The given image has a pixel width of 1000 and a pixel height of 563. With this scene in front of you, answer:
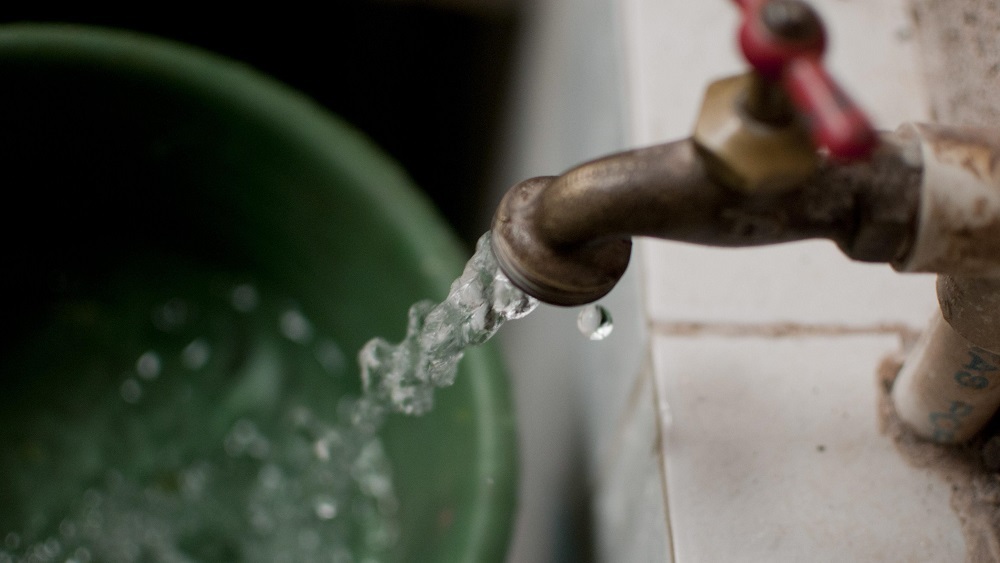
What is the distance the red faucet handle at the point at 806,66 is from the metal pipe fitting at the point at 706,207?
3 centimetres

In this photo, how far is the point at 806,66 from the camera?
189 mm

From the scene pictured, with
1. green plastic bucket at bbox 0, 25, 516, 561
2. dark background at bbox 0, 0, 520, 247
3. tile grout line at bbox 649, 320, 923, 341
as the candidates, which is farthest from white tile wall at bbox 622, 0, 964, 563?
dark background at bbox 0, 0, 520, 247

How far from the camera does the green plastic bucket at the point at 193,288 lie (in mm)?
496

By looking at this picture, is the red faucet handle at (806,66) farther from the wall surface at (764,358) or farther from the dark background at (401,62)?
the dark background at (401,62)

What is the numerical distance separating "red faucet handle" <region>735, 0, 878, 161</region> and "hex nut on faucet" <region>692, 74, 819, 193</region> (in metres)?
0.01

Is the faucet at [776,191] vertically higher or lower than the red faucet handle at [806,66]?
lower

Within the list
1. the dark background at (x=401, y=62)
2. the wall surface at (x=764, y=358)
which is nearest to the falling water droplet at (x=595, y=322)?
the wall surface at (x=764, y=358)

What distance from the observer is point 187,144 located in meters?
0.55

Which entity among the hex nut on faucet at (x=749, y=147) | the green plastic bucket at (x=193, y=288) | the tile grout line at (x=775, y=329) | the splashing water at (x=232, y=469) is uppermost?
the hex nut on faucet at (x=749, y=147)

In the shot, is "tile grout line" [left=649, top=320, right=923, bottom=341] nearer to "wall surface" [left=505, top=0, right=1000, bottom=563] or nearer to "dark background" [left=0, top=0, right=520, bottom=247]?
"wall surface" [left=505, top=0, right=1000, bottom=563]

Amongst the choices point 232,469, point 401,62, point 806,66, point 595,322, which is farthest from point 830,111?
point 401,62

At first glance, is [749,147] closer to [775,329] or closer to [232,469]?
[775,329]

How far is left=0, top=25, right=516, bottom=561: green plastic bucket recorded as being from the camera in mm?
496

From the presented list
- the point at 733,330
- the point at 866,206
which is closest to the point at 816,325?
the point at 733,330
